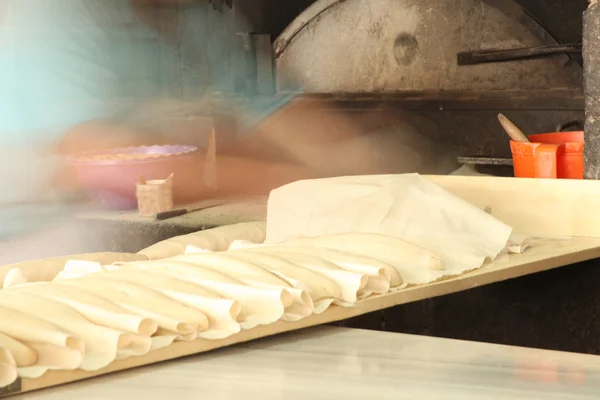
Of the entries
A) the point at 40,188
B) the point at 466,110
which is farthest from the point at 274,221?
the point at 40,188

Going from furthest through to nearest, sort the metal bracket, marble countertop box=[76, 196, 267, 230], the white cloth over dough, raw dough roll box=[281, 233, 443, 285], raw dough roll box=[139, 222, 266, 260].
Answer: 1. the metal bracket
2. marble countertop box=[76, 196, 267, 230]
3. raw dough roll box=[139, 222, 266, 260]
4. the white cloth over dough
5. raw dough roll box=[281, 233, 443, 285]

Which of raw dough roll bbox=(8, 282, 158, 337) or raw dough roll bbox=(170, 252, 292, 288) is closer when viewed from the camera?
raw dough roll bbox=(8, 282, 158, 337)

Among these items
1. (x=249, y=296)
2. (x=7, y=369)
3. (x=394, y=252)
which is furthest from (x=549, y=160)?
(x=7, y=369)

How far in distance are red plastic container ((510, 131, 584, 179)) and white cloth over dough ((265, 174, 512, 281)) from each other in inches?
24.9

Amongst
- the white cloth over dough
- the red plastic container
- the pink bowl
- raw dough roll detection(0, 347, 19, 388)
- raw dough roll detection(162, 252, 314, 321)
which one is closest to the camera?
raw dough roll detection(0, 347, 19, 388)

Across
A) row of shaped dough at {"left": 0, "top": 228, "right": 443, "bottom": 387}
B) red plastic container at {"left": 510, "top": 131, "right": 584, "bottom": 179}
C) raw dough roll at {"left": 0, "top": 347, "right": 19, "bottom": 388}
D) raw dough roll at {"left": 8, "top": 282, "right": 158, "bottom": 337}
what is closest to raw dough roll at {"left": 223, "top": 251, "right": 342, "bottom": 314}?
row of shaped dough at {"left": 0, "top": 228, "right": 443, "bottom": 387}

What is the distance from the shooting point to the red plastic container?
309cm

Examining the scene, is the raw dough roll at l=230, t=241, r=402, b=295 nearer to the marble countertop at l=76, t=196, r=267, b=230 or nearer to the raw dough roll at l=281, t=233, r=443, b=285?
the raw dough roll at l=281, t=233, r=443, b=285

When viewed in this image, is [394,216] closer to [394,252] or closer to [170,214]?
[394,252]

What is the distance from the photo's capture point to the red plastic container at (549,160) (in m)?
3.09

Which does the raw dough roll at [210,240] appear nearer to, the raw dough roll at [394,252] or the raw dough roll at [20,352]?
the raw dough roll at [394,252]

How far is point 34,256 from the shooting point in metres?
4.25

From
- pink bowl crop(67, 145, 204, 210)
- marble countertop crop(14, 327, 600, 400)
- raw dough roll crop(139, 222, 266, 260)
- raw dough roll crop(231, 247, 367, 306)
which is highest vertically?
pink bowl crop(67, 145, 204, 210)

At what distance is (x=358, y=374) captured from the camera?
1548mm
